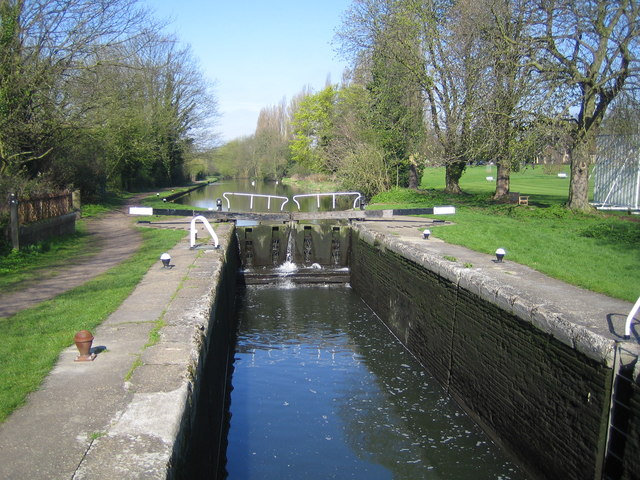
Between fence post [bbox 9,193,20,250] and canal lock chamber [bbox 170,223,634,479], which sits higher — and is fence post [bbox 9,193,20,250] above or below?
above

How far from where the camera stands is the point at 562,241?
1055 centimetres

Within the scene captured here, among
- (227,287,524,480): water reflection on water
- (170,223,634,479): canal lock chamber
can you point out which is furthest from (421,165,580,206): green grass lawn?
(227,287,524,480): water reflection on water

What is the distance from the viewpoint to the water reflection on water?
5.77m

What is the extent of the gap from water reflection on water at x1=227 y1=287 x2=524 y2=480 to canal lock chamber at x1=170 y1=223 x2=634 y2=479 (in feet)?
0.73

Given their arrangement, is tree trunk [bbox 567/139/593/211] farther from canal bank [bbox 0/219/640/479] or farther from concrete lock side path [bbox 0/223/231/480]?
concrete lock side path [bbox 0/223/231/480]

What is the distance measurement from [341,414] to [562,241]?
596 centimetres

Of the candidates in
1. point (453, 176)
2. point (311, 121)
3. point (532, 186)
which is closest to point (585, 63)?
point (453, 176)

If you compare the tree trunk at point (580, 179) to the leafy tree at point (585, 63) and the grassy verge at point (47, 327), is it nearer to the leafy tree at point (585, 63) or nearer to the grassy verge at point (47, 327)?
the leafy tree at point (585, 63)

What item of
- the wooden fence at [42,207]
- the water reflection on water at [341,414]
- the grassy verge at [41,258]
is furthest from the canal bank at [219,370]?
the wooden fence at [42,207]

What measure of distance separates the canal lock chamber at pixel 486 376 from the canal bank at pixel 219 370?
0.02 metres

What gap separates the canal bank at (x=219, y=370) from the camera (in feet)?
10.9

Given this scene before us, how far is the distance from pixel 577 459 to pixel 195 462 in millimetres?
3066

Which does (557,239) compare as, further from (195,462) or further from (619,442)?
(195,462)

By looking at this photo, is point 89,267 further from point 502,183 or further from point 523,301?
point 502,183
